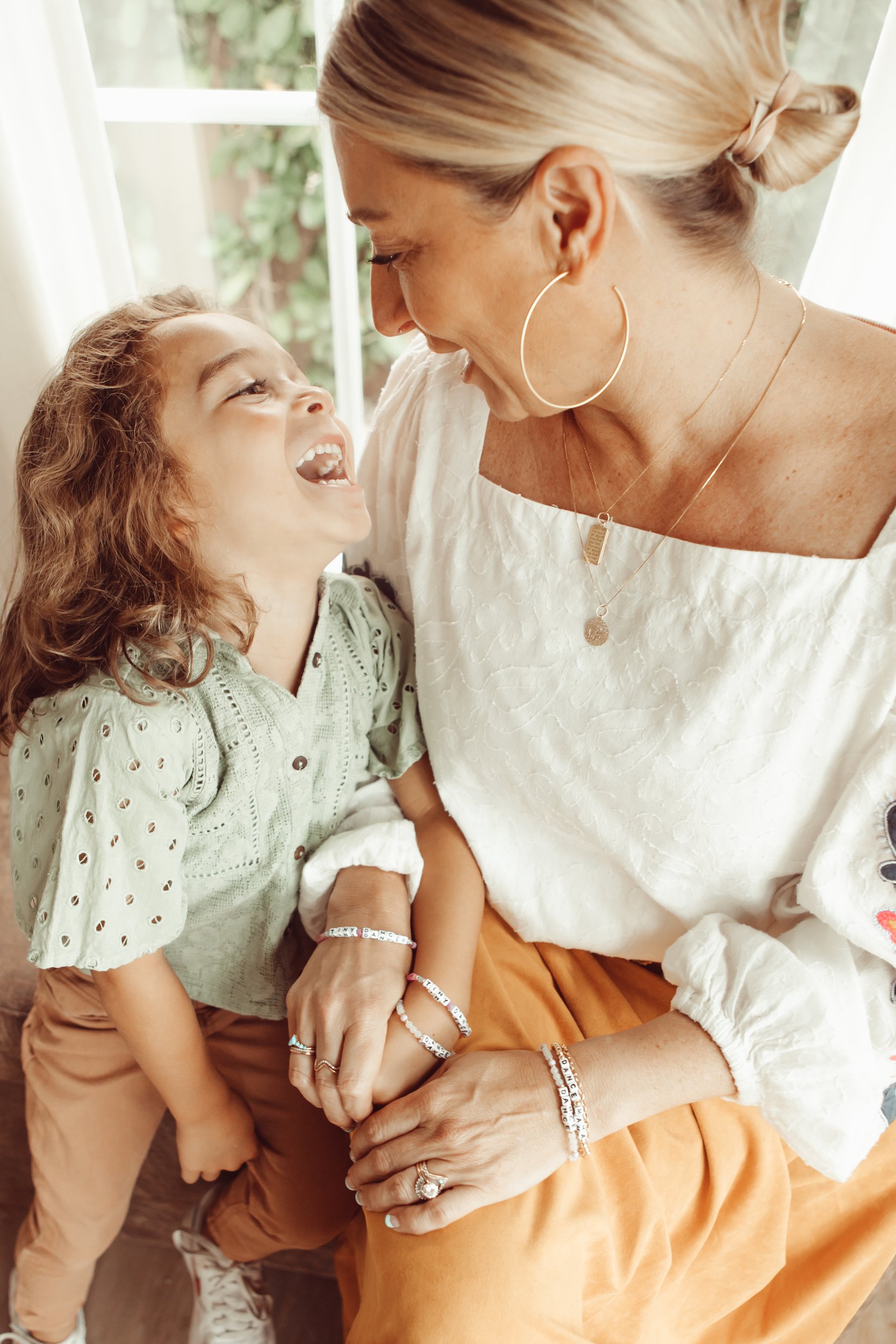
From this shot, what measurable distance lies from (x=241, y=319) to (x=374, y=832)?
0.67 m

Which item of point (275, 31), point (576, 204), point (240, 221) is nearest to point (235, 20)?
point (275, 31)

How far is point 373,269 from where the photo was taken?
1011 millimetres

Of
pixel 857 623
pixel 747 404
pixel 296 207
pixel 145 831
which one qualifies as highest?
pixel 296 207

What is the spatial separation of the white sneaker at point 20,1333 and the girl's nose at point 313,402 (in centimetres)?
129

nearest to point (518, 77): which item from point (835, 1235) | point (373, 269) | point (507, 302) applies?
point (507, 302)

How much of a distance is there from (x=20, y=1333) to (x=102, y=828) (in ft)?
2.89

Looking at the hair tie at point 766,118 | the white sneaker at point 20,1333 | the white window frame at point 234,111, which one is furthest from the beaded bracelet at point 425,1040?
the white window frame at point 234,111

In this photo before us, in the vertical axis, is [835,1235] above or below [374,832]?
below

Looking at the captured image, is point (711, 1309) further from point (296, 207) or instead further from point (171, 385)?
point (296, 207)

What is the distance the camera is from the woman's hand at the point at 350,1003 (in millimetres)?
997

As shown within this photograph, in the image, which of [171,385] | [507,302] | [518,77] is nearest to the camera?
[518,77]

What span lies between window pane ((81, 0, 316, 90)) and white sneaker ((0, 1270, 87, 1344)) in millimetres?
1827

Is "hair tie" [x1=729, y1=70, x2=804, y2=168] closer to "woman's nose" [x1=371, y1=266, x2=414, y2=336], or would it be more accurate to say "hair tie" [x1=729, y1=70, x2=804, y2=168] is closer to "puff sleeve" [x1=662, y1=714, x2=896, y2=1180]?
"woman's nose" [x1=371, y1=266, x2=414, y2=336]

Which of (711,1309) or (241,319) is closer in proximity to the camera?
(711,1309)
